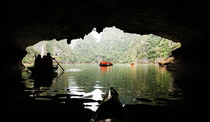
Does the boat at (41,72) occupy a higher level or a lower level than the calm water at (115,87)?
higher

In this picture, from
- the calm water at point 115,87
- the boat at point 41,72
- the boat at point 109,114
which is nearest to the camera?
the boat at point 109,114

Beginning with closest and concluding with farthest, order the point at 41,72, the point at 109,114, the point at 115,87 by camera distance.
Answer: the point at 109,114, the point at 115,87, the point at 41,72

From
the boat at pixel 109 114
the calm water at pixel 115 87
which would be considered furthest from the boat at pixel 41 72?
the boat at pixel 109 114

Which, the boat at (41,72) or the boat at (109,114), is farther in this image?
the boat at (41,72)

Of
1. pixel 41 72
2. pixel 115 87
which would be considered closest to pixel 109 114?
pixel 115 87

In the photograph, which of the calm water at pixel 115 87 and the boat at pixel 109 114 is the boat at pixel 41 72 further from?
the boat at pixel 109 114

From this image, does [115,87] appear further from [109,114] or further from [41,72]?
[41,72]

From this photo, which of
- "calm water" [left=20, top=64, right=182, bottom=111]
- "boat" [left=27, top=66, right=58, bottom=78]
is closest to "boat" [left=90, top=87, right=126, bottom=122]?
"calm water" [left=20, top=64, right=182, bottom=111]

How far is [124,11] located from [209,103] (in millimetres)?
7394

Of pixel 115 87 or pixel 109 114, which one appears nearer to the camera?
pixel 109 114

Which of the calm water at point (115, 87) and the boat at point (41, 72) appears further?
the boat at point (41, 72)

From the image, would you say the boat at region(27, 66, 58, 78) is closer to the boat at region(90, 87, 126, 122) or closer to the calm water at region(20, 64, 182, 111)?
the calm water at region(20, 64, 182, 111)

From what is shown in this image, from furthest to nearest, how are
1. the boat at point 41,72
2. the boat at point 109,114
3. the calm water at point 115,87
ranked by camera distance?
the boat at point 41,72 → the calm water at point 115,87 → the boat at point 109,114

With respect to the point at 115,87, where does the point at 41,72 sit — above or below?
above
